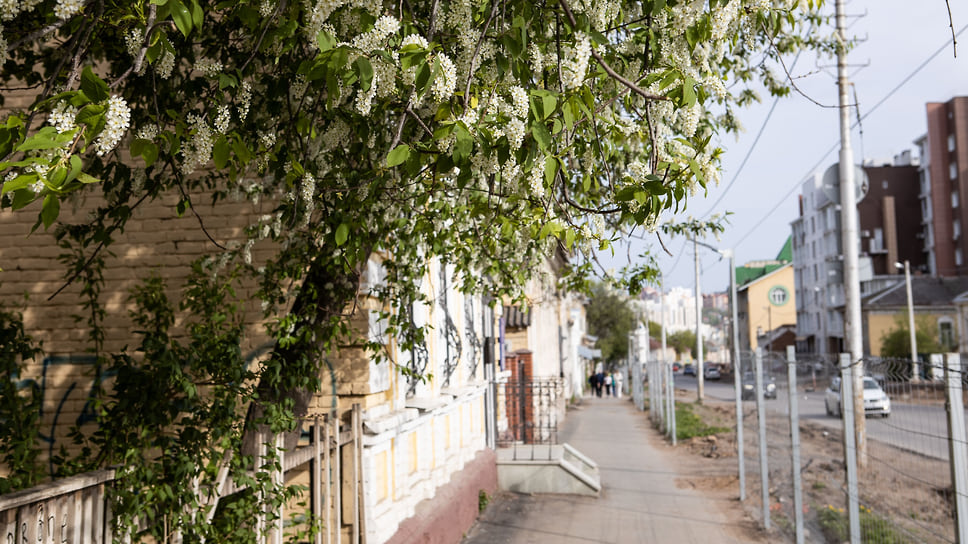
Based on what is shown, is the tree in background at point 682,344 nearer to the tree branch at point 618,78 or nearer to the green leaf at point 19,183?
the tree branch at point 618,78

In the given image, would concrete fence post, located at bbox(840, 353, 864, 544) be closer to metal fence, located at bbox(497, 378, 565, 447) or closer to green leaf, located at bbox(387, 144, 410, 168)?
green leaf, located at bbox(387, 144, 410, 168)

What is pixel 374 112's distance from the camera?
453cm

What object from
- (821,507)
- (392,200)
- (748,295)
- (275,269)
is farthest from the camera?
(748,295)

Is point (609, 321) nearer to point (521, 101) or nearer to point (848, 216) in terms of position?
point (848, 216)

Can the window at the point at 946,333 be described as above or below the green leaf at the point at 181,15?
below

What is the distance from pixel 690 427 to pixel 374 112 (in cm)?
2248

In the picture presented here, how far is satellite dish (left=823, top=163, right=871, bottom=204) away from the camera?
13.1 metres

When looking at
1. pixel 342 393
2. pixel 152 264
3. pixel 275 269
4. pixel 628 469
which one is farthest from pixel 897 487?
pixel 628 469

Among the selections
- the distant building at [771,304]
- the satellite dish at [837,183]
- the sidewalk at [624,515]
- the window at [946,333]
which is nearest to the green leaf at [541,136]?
the sidewalk at [624,515]

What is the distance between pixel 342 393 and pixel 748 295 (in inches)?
3710

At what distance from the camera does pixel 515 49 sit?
3.46 meters

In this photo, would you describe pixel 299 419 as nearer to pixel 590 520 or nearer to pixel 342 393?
pixel 342 393

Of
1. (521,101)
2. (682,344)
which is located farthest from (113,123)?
(682,344)

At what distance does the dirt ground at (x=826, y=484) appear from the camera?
240 inches
